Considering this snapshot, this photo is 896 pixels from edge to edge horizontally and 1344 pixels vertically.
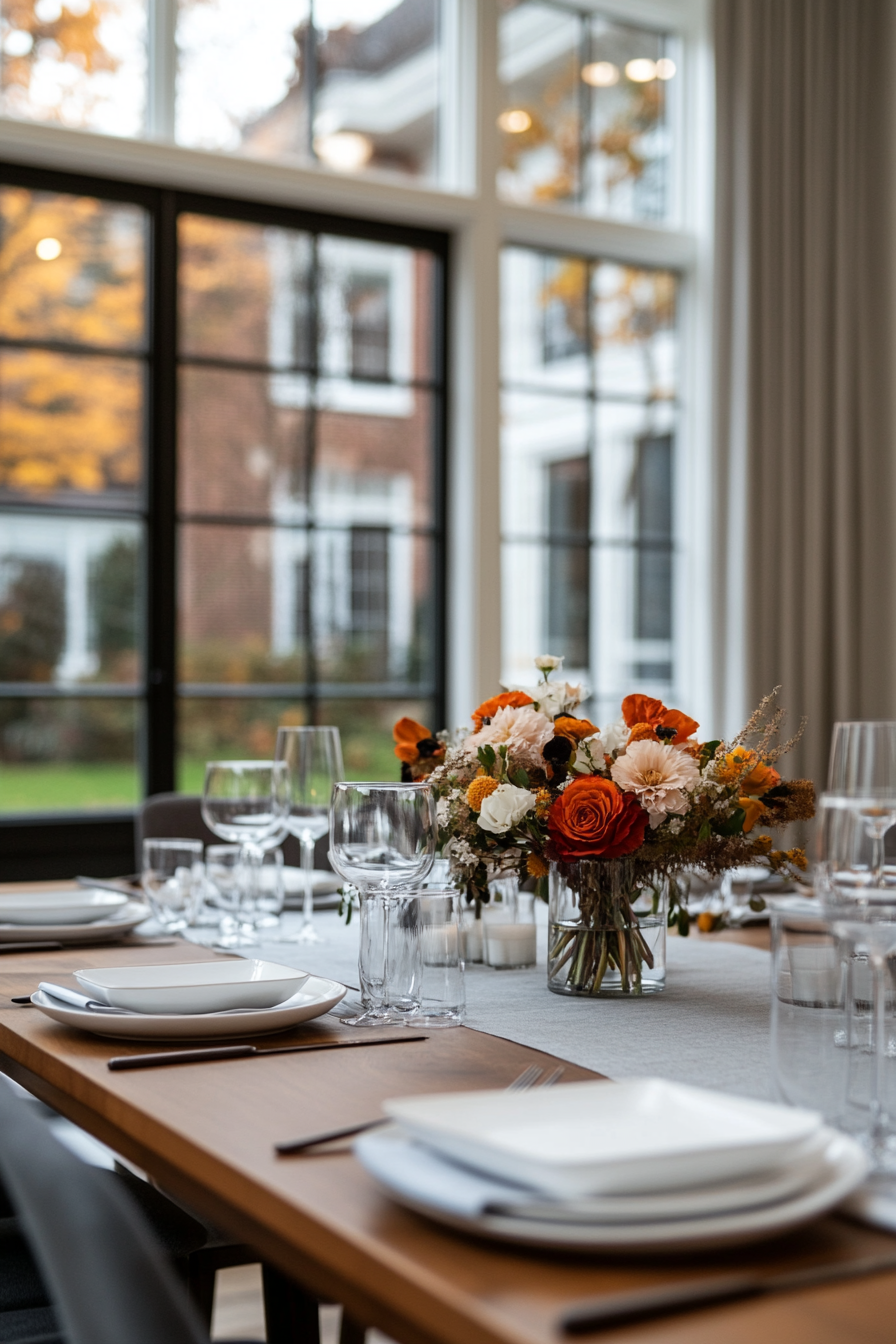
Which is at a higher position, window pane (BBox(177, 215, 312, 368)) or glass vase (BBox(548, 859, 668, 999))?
window pane (BBox(177, 215, 312, 368))

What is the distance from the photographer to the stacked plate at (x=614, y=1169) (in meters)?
0.73

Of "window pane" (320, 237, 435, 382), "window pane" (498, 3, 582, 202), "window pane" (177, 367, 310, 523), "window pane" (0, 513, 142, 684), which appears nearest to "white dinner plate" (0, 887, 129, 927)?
"window pane" (0, 513, 142, 684)

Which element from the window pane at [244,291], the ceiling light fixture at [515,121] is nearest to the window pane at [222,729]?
the window pane at [244,291]

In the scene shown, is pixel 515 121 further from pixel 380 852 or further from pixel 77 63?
pixel 380 852

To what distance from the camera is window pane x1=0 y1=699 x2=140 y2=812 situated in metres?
3.74

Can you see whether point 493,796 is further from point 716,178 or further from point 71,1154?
point 716,178

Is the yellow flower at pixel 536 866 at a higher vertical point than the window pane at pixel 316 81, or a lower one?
lower

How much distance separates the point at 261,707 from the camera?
402 cm

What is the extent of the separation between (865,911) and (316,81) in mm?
3689

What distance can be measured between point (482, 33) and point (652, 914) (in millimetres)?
3407

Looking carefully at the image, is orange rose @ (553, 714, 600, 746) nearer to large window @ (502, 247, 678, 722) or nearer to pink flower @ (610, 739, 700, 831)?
pink flower @ (610, 739, 700, 831)

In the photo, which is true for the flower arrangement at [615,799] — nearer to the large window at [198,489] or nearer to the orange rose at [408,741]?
the orange rose at [408,741]

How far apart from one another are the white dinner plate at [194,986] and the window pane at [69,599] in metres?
2.52

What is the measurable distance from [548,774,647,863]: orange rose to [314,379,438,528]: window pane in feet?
9.13
